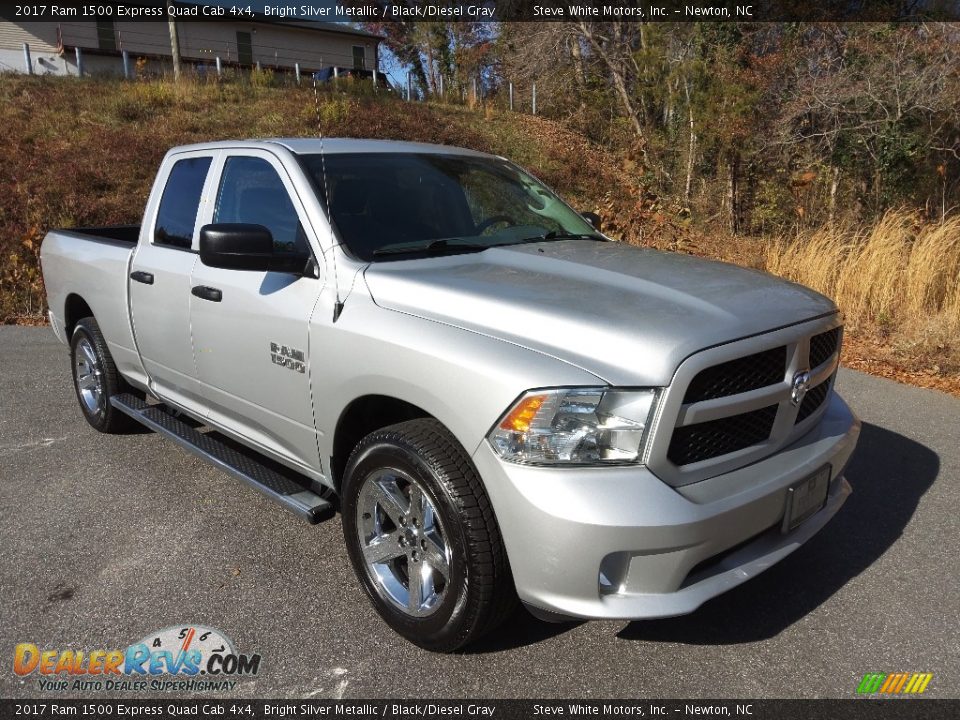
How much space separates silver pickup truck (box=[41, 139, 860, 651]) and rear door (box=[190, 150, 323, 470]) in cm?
1

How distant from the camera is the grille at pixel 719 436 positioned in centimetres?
241

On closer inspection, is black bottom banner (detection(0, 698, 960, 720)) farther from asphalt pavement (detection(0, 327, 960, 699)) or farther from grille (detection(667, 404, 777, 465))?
grille (detection(667, 404, 777, 465))

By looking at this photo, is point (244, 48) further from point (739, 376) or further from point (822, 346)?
point (739, 376)

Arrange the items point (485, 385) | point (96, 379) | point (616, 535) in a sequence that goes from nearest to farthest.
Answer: point (616, 535), point (485, 385), point (96, 379)

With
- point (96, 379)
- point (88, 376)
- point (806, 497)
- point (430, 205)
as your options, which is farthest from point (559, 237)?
point (88, 376)

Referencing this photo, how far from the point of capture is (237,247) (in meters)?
3.03

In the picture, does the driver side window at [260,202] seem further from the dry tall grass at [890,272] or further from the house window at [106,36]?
the house window at [106,36]

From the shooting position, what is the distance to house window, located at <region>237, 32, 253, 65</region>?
35156 mm

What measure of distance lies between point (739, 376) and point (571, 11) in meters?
16.3

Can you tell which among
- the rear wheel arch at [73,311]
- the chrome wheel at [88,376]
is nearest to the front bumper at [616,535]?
the chrome wheel at [88,376]

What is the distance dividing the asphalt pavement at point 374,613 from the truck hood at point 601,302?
45.6 inches

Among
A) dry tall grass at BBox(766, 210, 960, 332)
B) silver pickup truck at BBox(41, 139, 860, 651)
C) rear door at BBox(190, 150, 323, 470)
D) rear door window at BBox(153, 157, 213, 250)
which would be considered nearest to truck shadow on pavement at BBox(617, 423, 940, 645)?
silver pickup truck at BBox(41, 139, 860, 651)

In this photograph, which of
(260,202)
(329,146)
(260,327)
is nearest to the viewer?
(260,327)

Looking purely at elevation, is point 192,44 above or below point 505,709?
above
